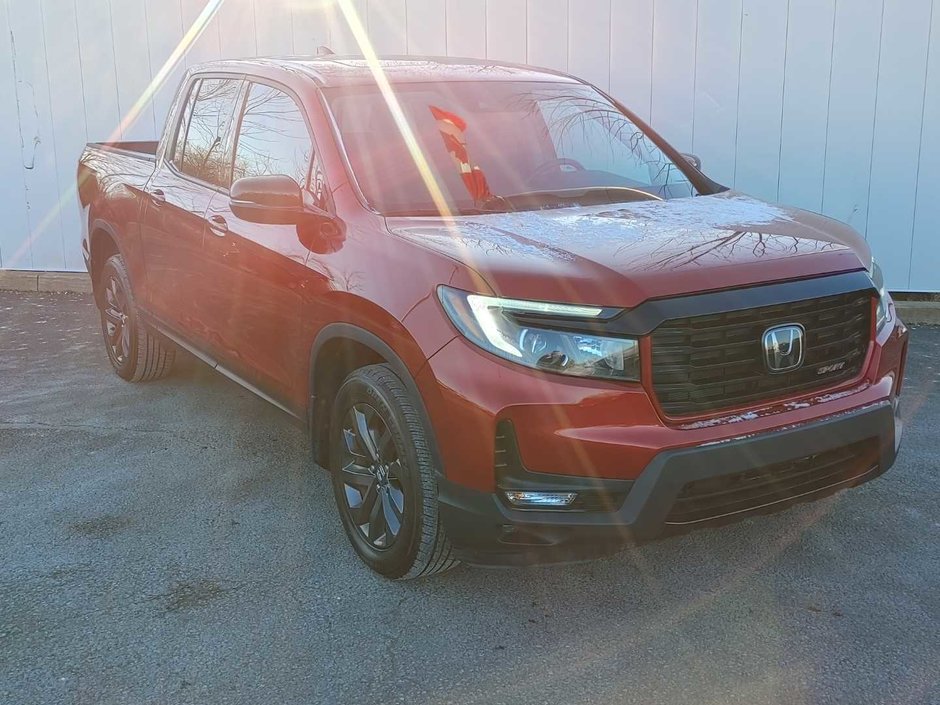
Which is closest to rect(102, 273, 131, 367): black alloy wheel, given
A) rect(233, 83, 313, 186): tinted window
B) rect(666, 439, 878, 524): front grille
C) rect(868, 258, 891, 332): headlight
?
rect(233, 83, 313, 186): tinted window

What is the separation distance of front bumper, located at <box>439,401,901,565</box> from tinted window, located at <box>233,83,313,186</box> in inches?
62.0

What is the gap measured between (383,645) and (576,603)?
2.20 feet

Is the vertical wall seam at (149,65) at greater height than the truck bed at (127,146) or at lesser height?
greater

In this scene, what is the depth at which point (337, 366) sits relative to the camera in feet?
11.2

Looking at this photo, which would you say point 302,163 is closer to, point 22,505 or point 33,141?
point 22,505

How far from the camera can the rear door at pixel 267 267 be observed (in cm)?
348

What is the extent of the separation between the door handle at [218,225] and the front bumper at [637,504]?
1.79 metres

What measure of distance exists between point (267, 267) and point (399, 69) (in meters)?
1.09

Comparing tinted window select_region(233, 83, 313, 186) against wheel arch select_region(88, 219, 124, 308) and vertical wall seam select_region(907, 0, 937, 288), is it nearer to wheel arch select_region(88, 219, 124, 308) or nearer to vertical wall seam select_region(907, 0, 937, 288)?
wheel arch select_region(88, 219, 124, 308)

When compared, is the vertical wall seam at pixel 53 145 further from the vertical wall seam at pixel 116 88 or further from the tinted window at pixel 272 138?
the tinted window at pixel 272 138

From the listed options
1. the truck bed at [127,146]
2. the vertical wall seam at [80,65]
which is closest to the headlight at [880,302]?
the truck bed at [127,146]

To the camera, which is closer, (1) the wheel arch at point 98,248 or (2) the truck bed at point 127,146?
(1) the wheel arch at point 98,248

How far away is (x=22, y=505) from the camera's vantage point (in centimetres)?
391

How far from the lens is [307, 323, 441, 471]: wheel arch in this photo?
9.40 ft
